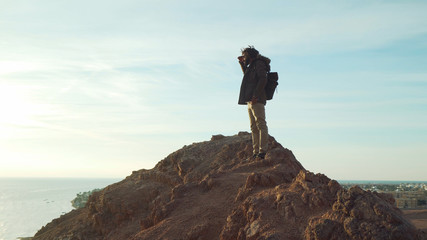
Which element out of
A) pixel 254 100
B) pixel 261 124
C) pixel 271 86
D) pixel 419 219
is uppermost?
pixel 271 86

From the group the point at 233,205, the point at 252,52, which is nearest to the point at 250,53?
the point at 252,52

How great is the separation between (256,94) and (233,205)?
2.97 m

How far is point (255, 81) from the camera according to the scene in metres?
8.85

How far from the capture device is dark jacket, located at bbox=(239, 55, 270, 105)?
862 centimetres

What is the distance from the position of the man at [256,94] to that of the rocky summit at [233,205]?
423 mm

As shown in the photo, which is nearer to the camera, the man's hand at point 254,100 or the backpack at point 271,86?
the man's hand at point 254,100

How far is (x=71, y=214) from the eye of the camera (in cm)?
1145

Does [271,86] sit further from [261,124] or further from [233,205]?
[233,205]

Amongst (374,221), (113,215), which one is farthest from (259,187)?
(113,215)

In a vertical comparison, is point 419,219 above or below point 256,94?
below

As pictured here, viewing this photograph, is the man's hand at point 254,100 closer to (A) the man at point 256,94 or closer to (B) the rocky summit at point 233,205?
(A) the man at point 256,94

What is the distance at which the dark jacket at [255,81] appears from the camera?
862cm

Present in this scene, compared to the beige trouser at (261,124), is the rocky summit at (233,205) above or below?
below

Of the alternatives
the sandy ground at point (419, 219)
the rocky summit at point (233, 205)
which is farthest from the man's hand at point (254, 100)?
the sandy ground at point (419, 219)
